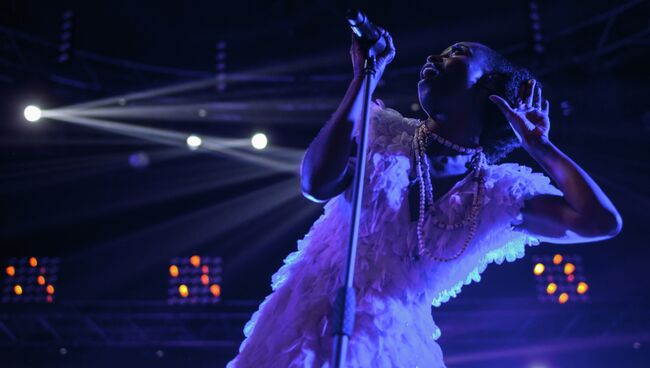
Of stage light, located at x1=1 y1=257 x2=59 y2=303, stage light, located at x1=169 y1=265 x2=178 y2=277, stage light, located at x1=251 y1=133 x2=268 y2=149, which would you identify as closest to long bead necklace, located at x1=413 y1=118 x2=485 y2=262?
stage light, located at x1=251 y1=133 x2=268 y2=149

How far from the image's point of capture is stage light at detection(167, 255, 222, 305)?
291 inches

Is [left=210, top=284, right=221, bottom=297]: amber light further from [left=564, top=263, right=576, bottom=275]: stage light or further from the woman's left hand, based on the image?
the woman's left hand

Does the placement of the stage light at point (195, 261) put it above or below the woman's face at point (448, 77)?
above

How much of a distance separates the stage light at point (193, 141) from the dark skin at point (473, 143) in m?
6.06

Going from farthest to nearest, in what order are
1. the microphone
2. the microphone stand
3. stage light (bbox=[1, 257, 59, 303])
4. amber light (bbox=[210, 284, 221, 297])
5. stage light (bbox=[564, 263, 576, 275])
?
1. stage light (bbox=[1, 257, 59, 303])
2. amber light (bbox=[210, 284, 221, 297])
3. stage light (bbox=[564, 263, 576, 275])
4. the microphone
5. the microphone stand

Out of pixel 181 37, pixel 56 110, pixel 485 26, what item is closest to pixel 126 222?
pixel 56 110

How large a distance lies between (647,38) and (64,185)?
7.41 meters

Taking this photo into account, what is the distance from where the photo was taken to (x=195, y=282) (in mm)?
7379

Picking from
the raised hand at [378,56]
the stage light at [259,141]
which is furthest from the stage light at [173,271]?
the raised hand at [378,56]

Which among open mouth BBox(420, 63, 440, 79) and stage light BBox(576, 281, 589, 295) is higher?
stage light BBox(576, 281, 589, 295)

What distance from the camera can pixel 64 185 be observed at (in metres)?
7.88

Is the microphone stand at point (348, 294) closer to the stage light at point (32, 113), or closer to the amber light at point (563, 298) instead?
the stage light at point (32, 113)

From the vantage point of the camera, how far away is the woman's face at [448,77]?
5.20 ft

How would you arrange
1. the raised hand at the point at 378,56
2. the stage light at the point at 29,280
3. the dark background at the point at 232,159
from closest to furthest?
the raised hand at the point at 378,56 → the dark background at the point at 232,159 → the stage light at the point at 29,280
